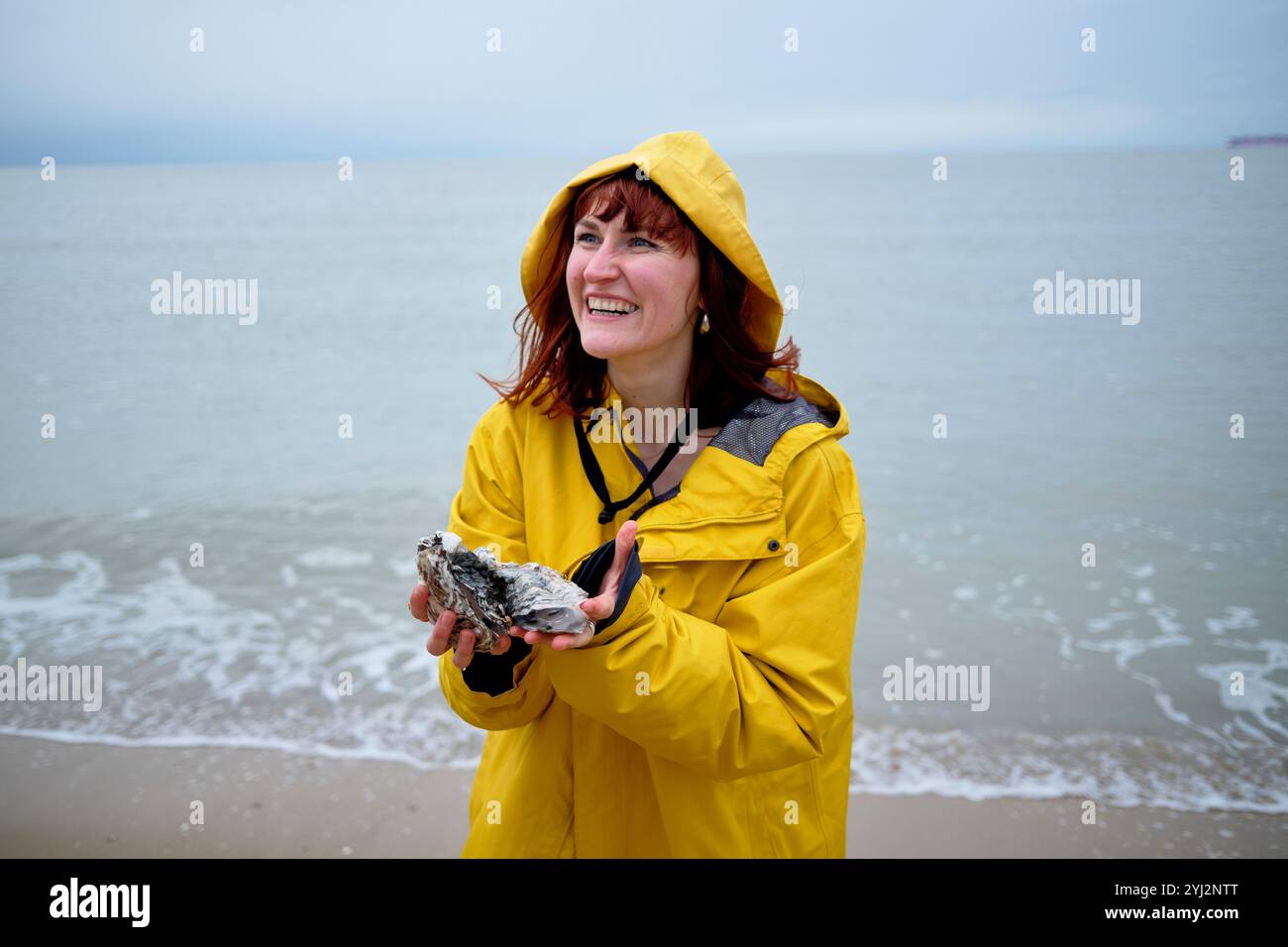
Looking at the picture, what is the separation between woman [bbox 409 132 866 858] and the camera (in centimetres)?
200

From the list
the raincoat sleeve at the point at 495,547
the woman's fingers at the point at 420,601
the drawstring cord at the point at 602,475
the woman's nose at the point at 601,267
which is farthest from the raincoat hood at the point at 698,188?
the woman's fingers at the point at 420,601

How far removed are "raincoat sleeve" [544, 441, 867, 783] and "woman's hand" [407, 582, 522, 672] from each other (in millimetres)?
134

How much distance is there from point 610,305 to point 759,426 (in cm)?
44

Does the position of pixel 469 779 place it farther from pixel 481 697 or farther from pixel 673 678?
pixel 673 678

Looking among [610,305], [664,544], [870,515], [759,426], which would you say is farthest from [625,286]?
[870,515]

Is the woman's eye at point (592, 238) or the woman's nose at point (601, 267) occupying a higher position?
the woman's eye at point (592, 238)

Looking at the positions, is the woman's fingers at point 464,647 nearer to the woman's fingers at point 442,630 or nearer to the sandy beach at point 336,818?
the woman's fingers at point 442,630

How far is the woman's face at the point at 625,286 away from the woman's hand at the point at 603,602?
1.69 ft

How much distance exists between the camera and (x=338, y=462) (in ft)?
35.2

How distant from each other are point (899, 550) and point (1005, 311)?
12381mm

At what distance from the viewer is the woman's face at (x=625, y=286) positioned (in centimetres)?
223

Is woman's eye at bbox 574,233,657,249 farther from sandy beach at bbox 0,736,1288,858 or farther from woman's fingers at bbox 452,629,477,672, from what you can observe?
sandy beach at bbox 0,736,1288,858

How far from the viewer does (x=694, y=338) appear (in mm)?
2469
